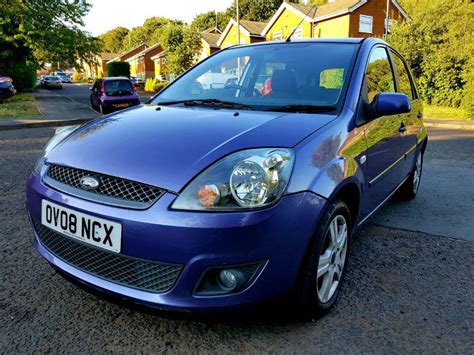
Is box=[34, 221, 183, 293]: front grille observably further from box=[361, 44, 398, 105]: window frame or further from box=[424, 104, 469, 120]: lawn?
box=[424, 104, 469, 120]: lawn

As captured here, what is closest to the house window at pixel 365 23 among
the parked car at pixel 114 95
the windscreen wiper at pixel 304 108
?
the parked car at pixel 114 95

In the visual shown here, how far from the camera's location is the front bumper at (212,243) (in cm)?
177

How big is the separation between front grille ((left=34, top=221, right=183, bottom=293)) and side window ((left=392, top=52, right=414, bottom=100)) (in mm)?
3127

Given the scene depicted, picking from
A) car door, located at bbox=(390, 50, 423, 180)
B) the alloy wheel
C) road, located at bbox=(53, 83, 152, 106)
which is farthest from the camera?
road, located at bbox=(53, 83, 152, 106)

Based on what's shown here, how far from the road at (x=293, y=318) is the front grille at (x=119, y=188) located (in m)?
0.54

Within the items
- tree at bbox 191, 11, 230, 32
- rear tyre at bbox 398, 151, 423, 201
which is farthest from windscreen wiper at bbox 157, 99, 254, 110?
tree at bbox 191, 11, 230, 32

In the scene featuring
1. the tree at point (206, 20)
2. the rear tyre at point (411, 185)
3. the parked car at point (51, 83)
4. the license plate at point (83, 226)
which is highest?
the tree at point (206, 20)

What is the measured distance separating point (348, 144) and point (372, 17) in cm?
3196

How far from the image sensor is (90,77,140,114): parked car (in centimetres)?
1567

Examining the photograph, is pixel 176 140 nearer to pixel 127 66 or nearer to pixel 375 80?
pixel 375 80

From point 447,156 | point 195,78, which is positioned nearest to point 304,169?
point 195,78

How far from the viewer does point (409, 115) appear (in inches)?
153

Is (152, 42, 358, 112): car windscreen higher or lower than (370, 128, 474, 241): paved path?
higher

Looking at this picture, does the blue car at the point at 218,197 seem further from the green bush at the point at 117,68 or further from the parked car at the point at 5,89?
the green bush at the point at 117,68
